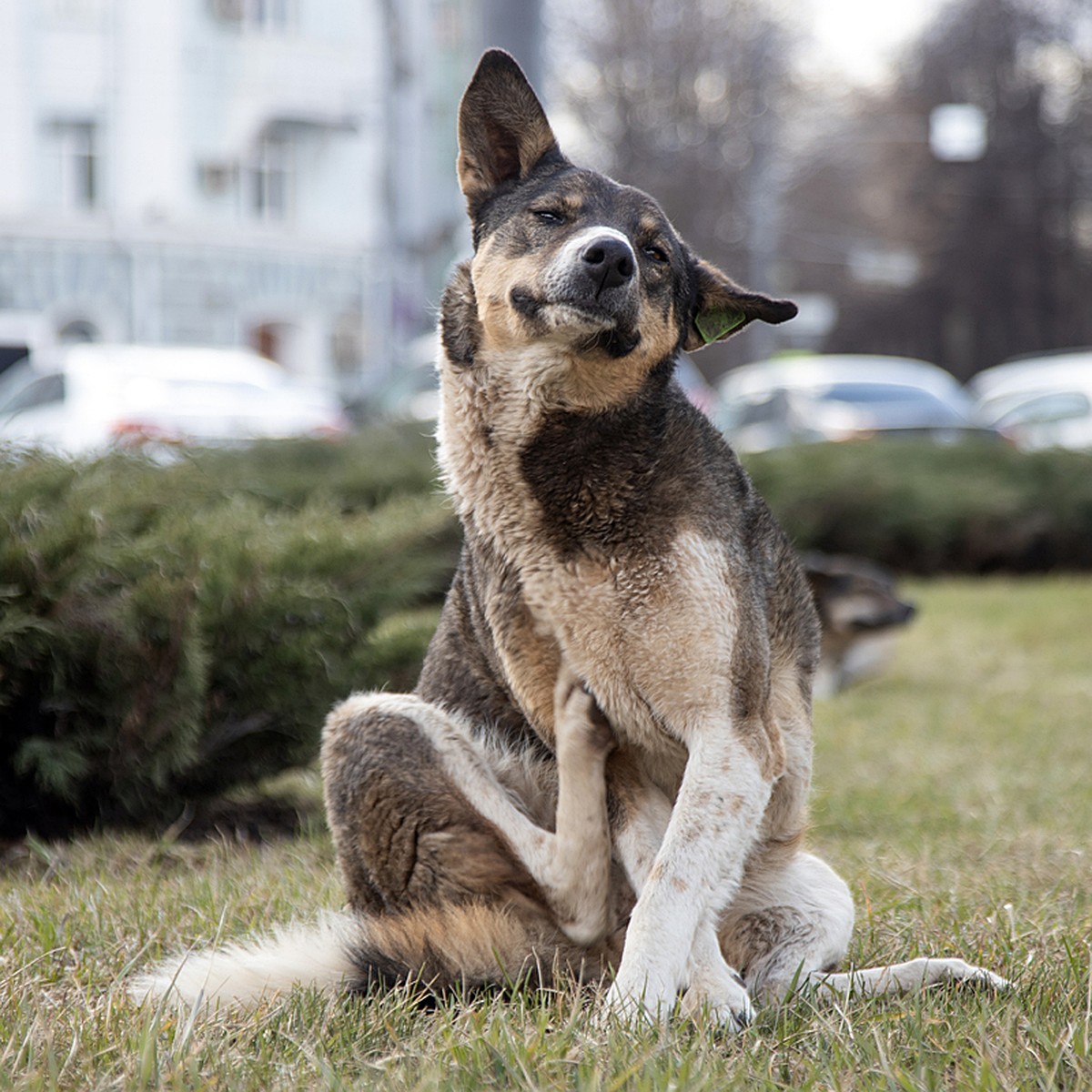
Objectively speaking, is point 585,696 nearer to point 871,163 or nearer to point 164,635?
point 164,635

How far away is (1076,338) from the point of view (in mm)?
42875

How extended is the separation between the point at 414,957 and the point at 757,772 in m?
0.79

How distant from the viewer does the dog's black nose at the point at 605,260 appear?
3031 mm

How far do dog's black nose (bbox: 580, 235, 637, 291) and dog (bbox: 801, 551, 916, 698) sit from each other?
5.74 meters

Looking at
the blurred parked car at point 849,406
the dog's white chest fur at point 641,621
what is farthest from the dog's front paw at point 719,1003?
the blurred parked car at point 849,406

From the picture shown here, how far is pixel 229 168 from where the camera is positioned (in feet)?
104

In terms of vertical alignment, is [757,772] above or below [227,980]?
above

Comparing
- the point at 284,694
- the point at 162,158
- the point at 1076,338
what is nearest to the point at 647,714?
the point at 284,694

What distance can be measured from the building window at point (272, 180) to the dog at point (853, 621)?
2611cm

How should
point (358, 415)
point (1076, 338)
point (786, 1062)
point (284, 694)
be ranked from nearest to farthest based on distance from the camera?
1. point (786, 1062)
2. point (284, 694)
3. point (358, 415)
4. point (1076, 338)

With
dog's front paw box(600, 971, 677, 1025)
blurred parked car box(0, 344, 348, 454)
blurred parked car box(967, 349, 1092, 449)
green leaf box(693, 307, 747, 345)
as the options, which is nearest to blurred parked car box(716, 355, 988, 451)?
blurred parked car box(967, 349, 1092, 449)

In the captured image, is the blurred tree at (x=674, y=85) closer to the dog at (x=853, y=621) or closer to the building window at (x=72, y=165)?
the building window at (x=72, y=165)

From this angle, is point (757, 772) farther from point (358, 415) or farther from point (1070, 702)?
point (358, 415)

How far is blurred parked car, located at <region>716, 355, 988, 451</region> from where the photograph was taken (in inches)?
679
